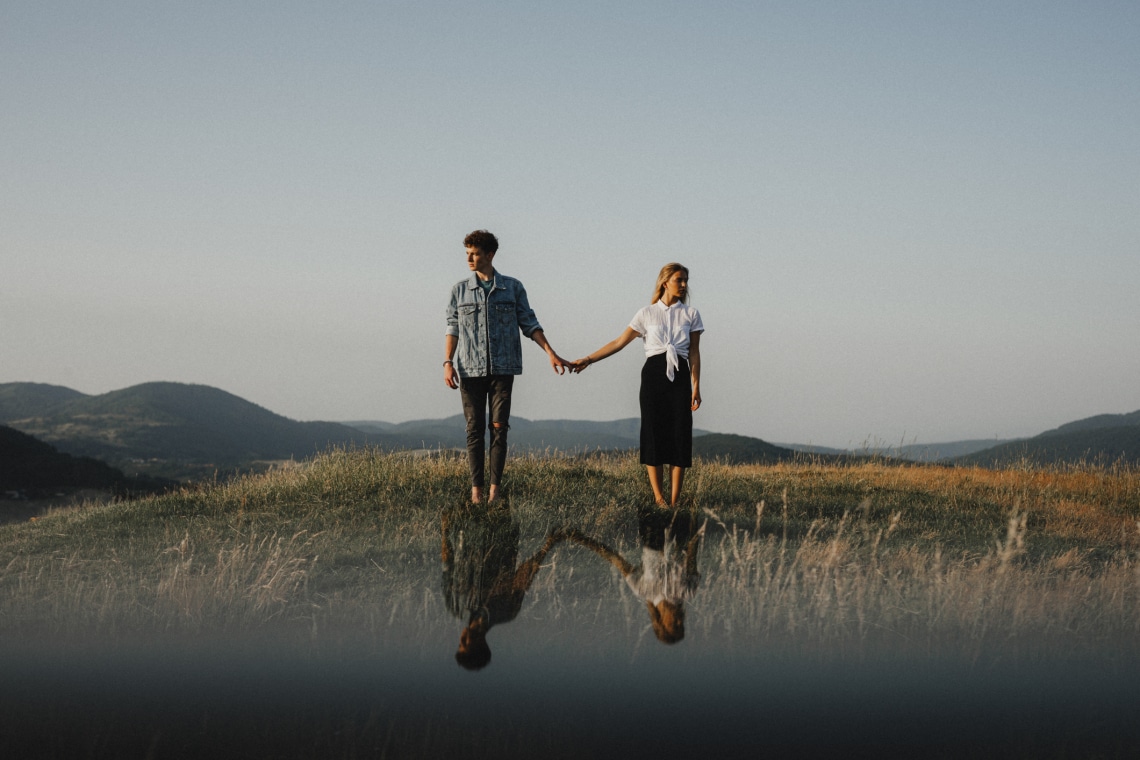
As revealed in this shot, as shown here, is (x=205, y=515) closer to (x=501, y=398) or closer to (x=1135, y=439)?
(x=501, y=398)

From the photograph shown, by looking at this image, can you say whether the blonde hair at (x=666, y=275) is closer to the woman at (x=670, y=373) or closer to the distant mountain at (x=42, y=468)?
the woman at (x=670, y=373)

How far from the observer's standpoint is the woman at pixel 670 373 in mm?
7551

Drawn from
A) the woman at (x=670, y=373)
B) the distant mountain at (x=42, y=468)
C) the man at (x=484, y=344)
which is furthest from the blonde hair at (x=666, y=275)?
the distant mountain at (x=42, y=468)

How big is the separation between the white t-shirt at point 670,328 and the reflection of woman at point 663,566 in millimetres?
1534

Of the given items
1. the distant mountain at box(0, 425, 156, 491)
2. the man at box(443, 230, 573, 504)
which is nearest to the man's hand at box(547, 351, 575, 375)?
the man at box(443, 230, 573, 504)

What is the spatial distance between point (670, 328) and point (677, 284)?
17.2 inches

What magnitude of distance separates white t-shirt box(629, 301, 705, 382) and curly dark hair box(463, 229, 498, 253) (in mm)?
1613

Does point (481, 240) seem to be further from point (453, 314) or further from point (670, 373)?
point (670, 373)

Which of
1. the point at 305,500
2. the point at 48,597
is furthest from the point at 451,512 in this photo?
the point at 48,597

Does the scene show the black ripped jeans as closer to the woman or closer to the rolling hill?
the woman

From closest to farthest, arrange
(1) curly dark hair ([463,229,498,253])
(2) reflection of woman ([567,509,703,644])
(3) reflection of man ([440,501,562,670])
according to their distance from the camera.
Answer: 1. (3) reflection of man ([440,501,562,670])
2. (2) reflection of woman ([567,509,703,644])
3. (1) curly dark hair ([463,229,498,253])

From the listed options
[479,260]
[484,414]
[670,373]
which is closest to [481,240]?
[479,260]

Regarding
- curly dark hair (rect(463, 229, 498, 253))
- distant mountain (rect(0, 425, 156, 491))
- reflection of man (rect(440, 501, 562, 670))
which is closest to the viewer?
reflection of man (rect(440, 501, 562, 670))

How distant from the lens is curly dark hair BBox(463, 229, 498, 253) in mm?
7281
